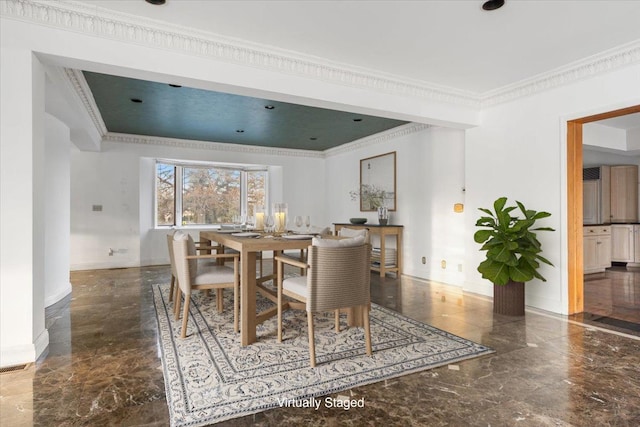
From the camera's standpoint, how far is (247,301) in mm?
2764

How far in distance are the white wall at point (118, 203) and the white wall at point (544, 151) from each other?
207 inches

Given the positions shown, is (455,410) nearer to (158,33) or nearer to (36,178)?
(36,178)

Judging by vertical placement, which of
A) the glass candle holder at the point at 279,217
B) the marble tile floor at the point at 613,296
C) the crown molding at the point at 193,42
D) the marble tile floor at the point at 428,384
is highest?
the crown molding at the point at 193,42

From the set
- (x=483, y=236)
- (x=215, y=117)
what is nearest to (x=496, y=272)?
(x=483, y=236)

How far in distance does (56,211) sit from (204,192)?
11.2 ft

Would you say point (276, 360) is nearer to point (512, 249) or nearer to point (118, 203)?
point (512, 249)

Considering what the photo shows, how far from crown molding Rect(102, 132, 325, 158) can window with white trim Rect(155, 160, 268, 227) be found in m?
0.39

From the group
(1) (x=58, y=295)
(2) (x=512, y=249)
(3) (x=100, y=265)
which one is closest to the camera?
(2) (x=512, y=249)

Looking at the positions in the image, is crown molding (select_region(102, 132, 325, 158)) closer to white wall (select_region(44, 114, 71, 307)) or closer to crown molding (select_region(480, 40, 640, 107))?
white wall (select_region(44, 114, 71, 307))

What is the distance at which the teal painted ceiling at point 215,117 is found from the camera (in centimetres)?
434

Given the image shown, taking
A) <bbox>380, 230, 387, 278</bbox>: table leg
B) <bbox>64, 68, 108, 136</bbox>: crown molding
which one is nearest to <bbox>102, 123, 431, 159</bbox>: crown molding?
<bbox>64, 68, 108, 136</bbox>: crown molding

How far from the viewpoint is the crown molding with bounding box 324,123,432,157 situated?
5.83 meters

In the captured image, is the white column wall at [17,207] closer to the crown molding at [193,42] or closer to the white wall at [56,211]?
the crown molding at [193,42]

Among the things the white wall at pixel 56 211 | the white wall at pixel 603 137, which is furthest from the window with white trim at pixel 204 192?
the white wall at pixel 603 137
